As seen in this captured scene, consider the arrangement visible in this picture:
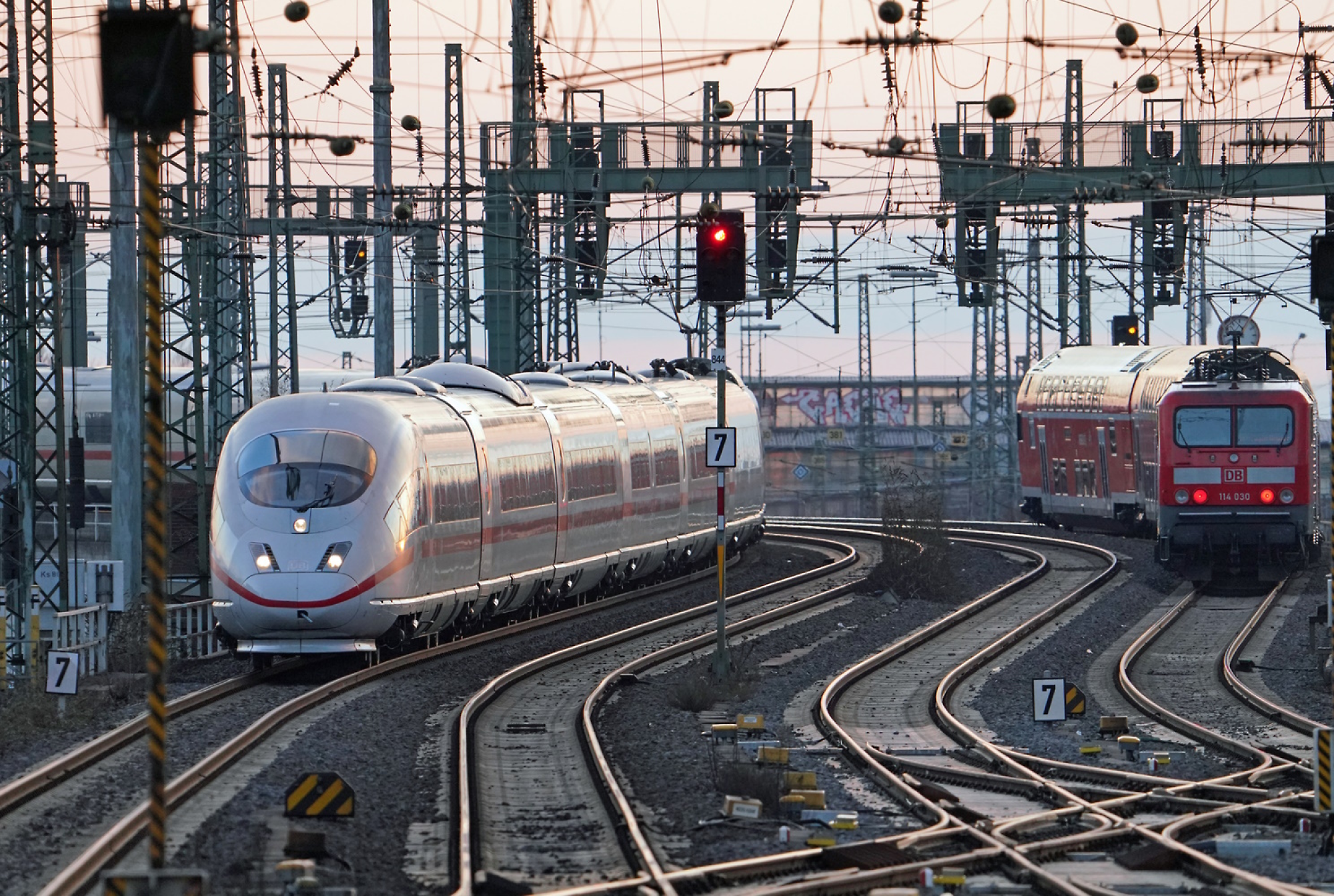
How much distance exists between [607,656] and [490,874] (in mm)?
13652

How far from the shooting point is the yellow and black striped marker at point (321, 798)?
42.6ft

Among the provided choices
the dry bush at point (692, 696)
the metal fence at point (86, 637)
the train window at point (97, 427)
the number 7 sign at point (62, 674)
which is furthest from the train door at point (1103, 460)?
the train window at point (97, 427)

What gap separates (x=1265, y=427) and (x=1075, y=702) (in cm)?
1524

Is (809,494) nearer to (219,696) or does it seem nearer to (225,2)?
(225,2)

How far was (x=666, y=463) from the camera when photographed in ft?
118

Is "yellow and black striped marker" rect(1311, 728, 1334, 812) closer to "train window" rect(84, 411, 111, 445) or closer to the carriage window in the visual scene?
the carriage window

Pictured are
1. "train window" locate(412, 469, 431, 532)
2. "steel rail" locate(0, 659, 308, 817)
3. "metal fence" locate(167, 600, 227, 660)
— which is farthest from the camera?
"metal fence" locate(167, 600, 227, 660)

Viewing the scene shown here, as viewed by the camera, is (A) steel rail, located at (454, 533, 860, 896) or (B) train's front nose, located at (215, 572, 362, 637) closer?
(A) steel rail, located at (454, 533, 860, 896)

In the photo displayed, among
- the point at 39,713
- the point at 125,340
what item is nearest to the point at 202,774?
the point at 39,713

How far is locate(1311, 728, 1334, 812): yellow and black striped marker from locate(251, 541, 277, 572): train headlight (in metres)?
12.2

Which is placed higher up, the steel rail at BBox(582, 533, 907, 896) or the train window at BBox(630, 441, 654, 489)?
the train window at BBox(630, 441, 654, 489)

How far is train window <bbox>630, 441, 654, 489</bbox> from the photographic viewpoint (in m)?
33.9

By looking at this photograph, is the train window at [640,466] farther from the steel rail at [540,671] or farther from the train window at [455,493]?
the train window at [455,493]

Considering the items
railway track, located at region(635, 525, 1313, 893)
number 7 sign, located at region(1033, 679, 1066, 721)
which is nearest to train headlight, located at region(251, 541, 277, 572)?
railway track, located at region(635, 525, 1313, 893)
